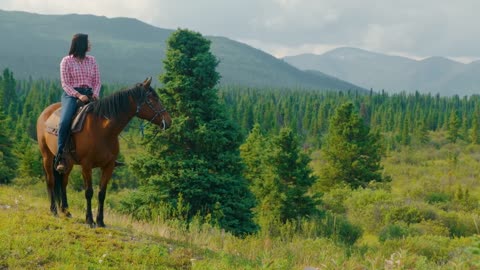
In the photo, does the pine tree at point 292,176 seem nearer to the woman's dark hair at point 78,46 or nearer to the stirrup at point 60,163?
the stirrup at point 60,163

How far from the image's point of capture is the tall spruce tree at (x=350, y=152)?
38.1 m

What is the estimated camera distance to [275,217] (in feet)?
84.3

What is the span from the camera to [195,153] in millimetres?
18547

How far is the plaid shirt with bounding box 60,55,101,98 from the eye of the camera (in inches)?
333

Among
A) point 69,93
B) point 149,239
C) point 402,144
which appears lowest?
point 402,144

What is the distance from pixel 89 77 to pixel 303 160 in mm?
20247

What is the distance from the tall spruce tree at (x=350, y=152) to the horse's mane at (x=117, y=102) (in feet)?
102

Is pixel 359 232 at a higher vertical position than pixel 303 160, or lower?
lower

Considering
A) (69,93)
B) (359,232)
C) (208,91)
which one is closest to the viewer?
(69,93)

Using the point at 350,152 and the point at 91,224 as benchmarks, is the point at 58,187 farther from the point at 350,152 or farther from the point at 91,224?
the point at 350,152

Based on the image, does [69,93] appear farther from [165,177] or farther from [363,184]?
[363,184]

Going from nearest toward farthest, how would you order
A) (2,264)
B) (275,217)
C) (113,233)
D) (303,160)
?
(2,264) → (113,233) → (275,217) → (303,160)

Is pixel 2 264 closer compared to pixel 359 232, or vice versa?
pixel 2 264

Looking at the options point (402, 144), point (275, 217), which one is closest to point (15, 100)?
point (402, 144)
